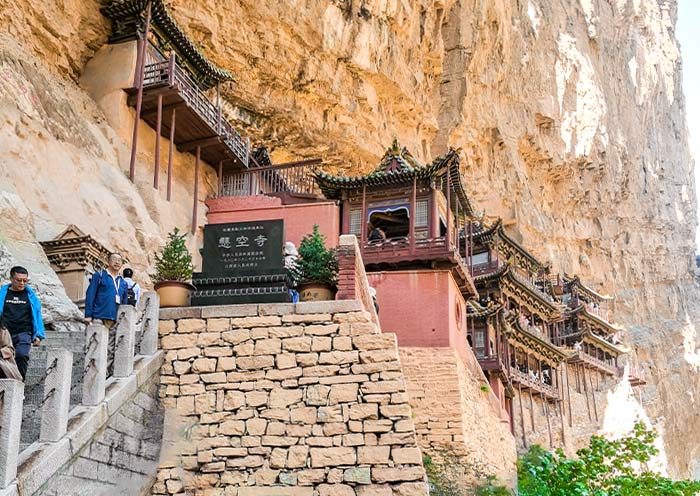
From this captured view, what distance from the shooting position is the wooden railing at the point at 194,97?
21.1 metres

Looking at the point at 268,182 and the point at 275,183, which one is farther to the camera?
the point at 275,183

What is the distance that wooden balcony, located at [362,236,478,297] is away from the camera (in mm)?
18219

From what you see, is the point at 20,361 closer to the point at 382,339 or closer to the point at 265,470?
the point at 265,470

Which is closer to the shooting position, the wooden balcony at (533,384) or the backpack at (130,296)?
the backpack at (130,296)

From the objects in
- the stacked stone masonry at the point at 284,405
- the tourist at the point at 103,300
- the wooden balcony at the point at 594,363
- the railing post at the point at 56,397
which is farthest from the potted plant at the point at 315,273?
the wooden balcony at the point at 594,363

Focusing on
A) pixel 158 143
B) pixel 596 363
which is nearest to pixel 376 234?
pixel 158 143

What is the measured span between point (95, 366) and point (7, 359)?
0.88 metres

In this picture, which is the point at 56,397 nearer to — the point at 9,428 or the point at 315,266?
the point at 9,428

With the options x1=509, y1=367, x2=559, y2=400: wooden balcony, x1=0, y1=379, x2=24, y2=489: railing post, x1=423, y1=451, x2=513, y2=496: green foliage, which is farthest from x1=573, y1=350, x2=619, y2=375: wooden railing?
x1=0, y1=379, x2=24, y2=489: railing post

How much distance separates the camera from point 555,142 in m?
41.8

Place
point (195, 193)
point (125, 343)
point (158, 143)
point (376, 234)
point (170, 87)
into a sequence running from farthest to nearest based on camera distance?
1. point (195, 193)
2. point (158, 143)
3. point (170, 87)
4. point (376, 234)
5. point (125, 343)

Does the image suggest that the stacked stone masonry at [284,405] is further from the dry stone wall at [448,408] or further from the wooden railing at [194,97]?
the wooden railing at [194,97]

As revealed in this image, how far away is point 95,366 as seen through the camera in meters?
7.37

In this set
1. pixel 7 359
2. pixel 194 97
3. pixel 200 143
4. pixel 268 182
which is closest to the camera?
pixel 7 359
